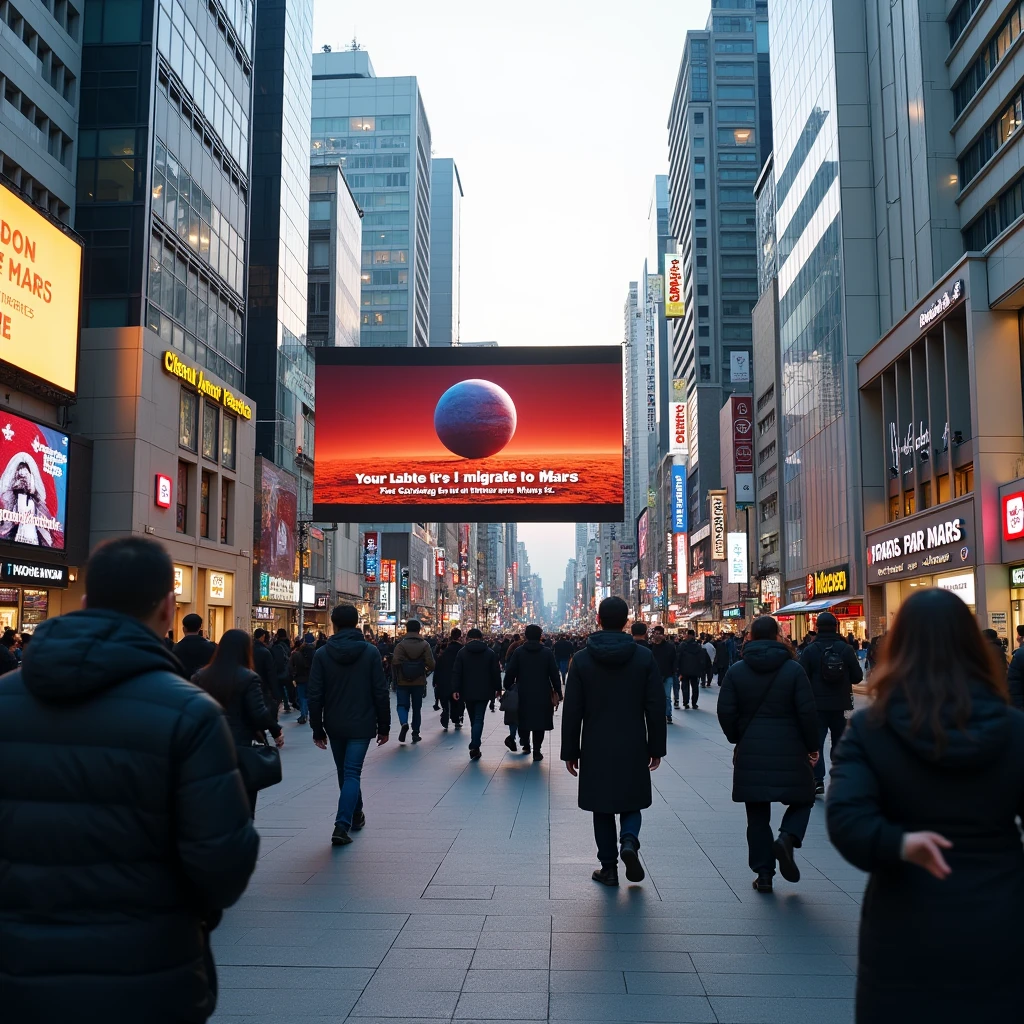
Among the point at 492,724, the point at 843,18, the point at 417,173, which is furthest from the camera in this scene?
the point at 417,173

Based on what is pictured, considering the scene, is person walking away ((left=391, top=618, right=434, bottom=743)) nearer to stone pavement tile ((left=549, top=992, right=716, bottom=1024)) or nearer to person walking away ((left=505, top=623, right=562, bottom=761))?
person walking away ((left=505, top=623, right=562, bottom=761))

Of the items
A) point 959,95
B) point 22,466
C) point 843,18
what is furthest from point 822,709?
point 843,18

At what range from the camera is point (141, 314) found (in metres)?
33.1

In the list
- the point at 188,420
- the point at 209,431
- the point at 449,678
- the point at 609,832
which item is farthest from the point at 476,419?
the point at 209,431

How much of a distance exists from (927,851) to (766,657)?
5.18m

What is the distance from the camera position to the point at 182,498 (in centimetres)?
3659

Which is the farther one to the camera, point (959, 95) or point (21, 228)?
point (959, 95)

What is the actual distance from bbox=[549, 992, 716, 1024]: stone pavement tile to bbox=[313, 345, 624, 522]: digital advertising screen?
18.9 meters

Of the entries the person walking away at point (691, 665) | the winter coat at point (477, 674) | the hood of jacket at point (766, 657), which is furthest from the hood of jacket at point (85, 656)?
the person walking away at point (691, 665)

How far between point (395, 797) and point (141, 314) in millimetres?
24987

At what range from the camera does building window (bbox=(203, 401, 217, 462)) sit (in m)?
38.2

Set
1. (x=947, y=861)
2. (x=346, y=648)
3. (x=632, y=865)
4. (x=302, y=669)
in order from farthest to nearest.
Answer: (x=302, y=669) < (x=346, y=648) < (x=632, y=865) < (x=947, y=861)

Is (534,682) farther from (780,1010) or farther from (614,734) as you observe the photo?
(780,1010)

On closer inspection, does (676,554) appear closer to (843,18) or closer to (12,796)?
(843,18)
